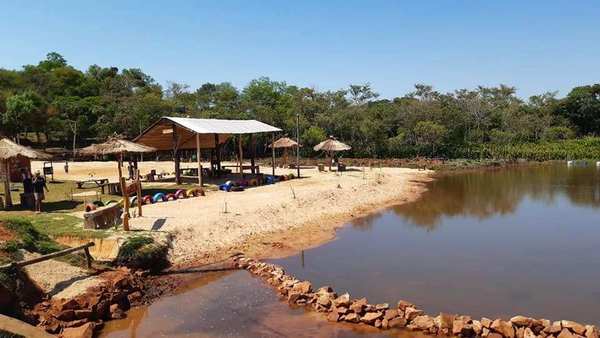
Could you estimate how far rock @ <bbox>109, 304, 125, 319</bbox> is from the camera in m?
10.5

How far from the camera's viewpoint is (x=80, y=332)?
30.8 feet

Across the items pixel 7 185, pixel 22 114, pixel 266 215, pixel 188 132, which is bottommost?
pixel 266 215

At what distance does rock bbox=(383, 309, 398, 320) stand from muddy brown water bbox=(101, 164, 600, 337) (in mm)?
552

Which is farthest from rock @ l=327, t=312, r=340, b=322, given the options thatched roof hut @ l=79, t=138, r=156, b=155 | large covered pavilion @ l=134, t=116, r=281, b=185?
→ large covered pavilion @ l=134, t=116, r=281, b=185

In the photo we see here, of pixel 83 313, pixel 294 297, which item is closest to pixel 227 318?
pixel 294 297

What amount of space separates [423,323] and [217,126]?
1868 cm

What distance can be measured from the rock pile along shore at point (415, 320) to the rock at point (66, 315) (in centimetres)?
443

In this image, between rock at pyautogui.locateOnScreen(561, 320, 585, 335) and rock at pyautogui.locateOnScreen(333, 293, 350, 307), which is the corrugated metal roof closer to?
rock at pyautogui.locateOnScreen(333, 293, 350, 307)

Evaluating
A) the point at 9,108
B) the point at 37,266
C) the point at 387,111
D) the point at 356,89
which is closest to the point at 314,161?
the point at 387,111

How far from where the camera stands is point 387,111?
52.5m

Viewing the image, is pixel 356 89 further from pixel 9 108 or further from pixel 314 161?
pixel 9 108

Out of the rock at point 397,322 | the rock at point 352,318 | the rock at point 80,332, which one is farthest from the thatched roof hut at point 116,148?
the rock at point 397,322

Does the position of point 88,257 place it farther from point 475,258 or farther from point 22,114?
point 22,114

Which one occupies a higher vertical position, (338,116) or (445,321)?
(338,116)
